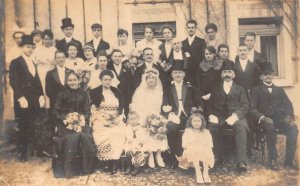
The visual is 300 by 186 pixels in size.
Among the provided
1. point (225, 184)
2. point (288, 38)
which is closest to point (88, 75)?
point (225, 184)

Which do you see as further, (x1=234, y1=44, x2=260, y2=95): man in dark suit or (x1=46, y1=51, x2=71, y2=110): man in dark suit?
(x1=234, y1=44, x2=260, y2=95): man in dark suit

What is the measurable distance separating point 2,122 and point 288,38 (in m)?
3.27

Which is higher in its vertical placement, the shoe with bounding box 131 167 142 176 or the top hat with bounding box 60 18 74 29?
the top hat with bounding box 60 18 74 29

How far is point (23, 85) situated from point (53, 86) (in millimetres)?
317

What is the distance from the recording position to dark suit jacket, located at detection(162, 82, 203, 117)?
440 centimetres

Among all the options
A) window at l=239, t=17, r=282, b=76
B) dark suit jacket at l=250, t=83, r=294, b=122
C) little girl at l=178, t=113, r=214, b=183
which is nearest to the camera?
little girl at l=178, t=113, r=214, b=183

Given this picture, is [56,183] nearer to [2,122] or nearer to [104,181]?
[104,181]

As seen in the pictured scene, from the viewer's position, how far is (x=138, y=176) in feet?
14.3

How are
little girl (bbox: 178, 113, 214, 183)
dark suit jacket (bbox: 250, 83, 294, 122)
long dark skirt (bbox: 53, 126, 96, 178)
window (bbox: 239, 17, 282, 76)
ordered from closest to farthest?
long dark skirt (bbox: 53, 126, 96, 178) → little girl (bbox: 178, 113, 214, 183) → dark suit jacket (bbox: 250, 83, 294, 122) → window (bbox: 239, 17, 282, 76)

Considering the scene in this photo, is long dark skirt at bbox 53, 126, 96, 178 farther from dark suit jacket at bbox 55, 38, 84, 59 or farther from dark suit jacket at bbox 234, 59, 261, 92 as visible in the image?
dark suit jacket at bbox 234, 59, 261, 92

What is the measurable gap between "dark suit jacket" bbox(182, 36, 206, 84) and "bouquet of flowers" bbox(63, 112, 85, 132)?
4.06 feet

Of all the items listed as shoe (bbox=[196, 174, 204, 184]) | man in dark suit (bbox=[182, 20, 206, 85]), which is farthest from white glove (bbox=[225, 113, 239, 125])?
shoe (bbox=[196, 174, 204, 184])

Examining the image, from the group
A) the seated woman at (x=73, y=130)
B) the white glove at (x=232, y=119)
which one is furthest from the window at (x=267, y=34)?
the seated woman at (x=73, y=130)

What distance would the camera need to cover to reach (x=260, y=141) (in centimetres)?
446
